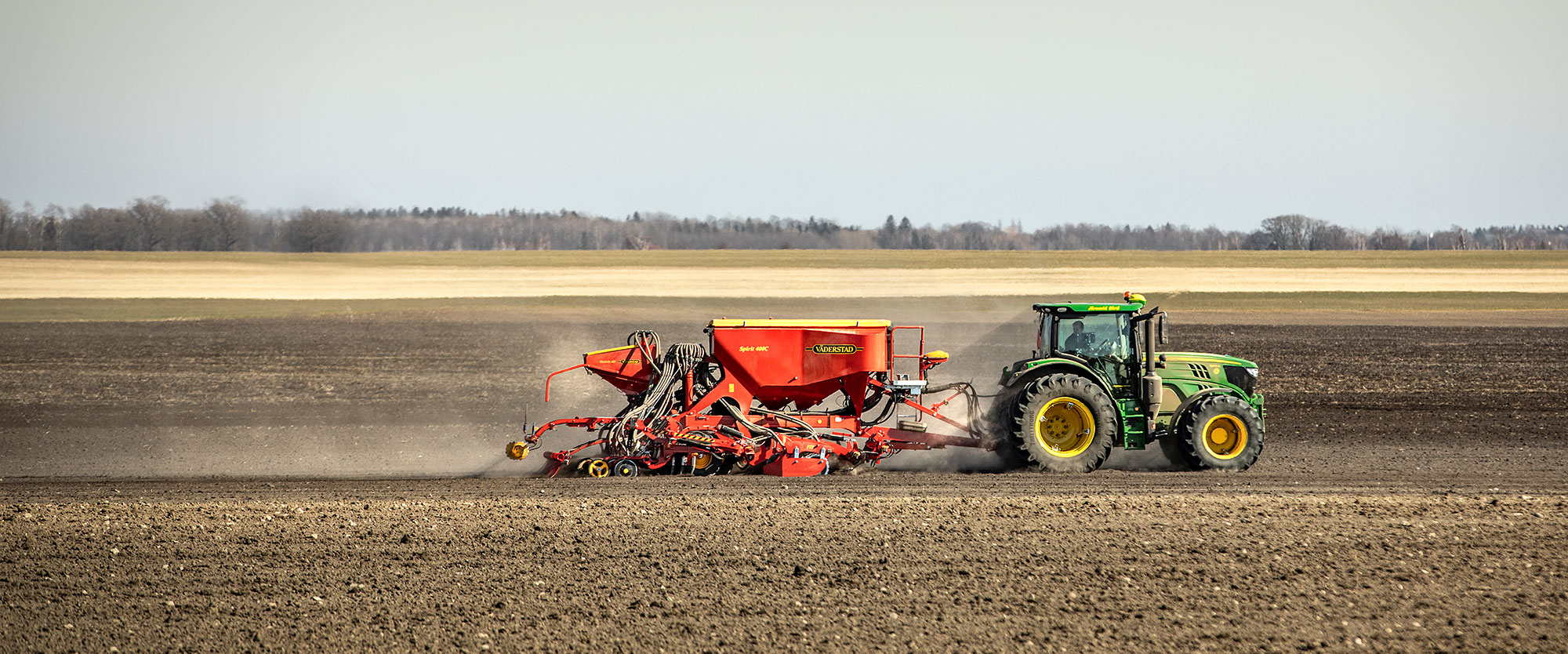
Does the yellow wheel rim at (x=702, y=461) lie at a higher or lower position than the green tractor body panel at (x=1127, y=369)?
lower

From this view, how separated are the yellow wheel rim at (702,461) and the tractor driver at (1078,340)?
430 cm

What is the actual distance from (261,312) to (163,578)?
3385 centimetres

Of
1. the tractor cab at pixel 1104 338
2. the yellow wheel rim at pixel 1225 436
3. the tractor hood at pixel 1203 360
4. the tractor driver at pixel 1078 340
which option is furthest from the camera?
the tractor hood at pixel 1203 360

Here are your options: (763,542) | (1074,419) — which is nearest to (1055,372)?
(1074,419)

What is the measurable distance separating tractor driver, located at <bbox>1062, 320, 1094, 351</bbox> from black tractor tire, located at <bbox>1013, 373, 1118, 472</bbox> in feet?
1.66

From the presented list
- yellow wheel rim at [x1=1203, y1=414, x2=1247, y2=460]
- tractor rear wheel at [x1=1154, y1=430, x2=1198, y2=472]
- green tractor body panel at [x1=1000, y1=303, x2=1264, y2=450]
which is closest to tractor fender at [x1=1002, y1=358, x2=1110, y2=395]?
green tractor body panel at [x1=1000, y1=303, x2=1264, y2=450]

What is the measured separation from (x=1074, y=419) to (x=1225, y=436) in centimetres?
177

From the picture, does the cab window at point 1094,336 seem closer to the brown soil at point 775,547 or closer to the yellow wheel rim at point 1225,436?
the brown soil at point 775,547

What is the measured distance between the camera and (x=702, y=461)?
12906 millimetres

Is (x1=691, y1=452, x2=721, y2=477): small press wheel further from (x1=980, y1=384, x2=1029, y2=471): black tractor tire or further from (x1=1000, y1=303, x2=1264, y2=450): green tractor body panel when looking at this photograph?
(x1=1000, y1=303, x2=1264, y2=450): green tractor body panel

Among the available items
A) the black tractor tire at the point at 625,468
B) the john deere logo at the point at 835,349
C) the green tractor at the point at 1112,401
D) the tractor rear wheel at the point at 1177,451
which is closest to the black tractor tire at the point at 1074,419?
the green tractor at the point at 1112,401

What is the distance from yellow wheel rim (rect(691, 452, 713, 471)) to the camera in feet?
42.3

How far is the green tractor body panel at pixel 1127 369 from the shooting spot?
13078 mm

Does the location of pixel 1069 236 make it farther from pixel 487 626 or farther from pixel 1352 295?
pixel 487 626
